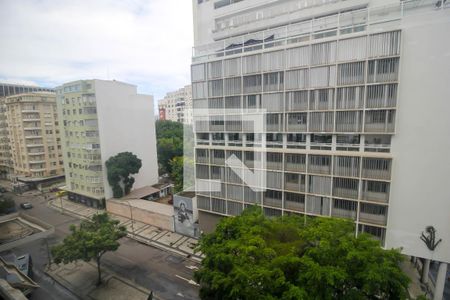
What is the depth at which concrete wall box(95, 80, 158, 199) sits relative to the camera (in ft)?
55.8

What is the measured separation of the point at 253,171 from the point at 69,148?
618 inches

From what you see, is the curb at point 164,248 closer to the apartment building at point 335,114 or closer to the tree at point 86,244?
the apartment building at point 335,114

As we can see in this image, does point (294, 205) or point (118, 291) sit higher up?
point (294, 205)

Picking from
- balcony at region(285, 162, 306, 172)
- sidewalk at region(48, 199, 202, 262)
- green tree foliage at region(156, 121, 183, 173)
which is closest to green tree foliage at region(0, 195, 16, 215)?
sidewalk at region(48, 199, 202, 262)

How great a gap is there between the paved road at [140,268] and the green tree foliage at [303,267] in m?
5.23

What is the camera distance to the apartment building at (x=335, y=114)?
7.55 metres

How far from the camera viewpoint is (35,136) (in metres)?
20.8

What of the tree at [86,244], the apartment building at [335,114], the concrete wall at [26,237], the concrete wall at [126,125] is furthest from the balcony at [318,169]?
the concrete wall at [126,125]

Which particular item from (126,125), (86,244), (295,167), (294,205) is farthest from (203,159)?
(126,125)

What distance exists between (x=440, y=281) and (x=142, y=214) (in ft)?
49.7

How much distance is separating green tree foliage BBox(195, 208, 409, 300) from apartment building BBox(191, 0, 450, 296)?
12.4ft

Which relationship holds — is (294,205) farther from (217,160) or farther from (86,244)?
(86,244)

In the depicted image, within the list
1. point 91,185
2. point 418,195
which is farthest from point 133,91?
point 418,195

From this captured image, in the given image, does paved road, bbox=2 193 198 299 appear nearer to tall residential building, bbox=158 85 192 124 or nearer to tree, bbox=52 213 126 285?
tree, bbox=52 213 126 285
